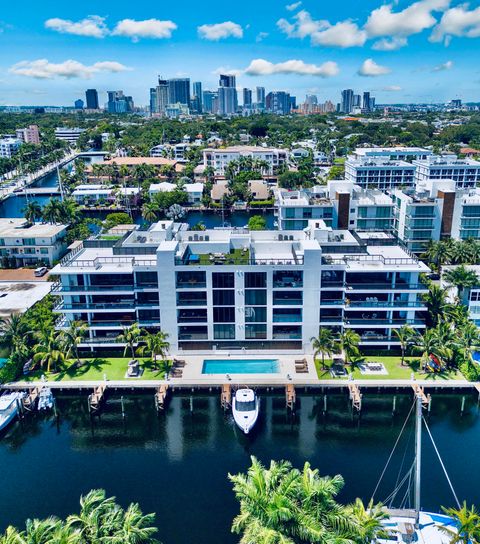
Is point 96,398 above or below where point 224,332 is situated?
below

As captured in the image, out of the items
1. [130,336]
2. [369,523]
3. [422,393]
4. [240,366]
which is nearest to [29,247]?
[130,336]

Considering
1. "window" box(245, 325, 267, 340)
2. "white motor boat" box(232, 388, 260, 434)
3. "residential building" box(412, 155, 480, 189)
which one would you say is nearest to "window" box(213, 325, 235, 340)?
"window" box(245, 325, 267, 340)

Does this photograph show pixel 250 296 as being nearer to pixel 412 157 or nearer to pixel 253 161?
pixel 253 161

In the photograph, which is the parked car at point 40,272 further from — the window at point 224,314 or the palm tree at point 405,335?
the palm tree at point 405,335

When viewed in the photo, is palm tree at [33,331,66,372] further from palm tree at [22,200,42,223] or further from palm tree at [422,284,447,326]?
palm tree at [22,200,42,223]

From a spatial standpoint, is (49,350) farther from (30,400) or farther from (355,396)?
(355,396)

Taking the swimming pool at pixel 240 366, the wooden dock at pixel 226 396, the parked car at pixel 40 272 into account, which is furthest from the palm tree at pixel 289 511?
the parked car at pixel 40 272
